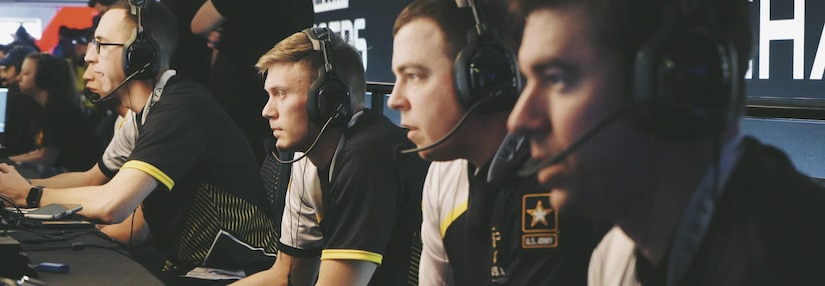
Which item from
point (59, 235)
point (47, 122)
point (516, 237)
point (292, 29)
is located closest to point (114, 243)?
point (59, 235)

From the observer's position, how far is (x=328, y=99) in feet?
6.87

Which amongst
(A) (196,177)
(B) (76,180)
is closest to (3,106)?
(B) (76,180)

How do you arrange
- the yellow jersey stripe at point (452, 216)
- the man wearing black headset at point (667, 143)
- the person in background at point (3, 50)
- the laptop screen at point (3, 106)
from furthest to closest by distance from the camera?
the person in background at point (3, 50)
the laptop screen at point (3, 106)
the yellow jersey stripe at point (452, 216)
the man wearing black headset at point (667, 143)

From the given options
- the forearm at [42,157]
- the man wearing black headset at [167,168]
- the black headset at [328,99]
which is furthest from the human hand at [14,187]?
the forearm at [42,157]

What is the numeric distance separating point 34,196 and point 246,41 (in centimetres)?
88

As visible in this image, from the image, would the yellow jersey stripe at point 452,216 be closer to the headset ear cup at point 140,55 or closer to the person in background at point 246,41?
the headset ear cup at point 140,55

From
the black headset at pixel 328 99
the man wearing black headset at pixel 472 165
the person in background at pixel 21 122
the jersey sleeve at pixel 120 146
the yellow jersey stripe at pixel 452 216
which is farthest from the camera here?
the person in background at pixel 21 122

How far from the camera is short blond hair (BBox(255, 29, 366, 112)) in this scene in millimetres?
2203

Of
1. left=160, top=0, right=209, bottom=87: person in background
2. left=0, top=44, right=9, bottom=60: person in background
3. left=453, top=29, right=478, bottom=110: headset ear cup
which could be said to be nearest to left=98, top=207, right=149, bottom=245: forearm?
left=160, top=0, right=209, bottom=87: person in background

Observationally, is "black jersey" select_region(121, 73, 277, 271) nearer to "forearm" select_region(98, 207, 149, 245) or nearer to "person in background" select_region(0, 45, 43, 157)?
"forearm" select_region(98, 207, 149, 245)

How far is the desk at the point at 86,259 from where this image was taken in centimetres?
197

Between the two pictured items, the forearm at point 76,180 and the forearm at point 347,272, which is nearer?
the forearm at point 347,272

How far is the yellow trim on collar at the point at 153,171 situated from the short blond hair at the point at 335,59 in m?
0.60

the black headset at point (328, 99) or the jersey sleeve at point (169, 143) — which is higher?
the black headset at point (328, 99)
